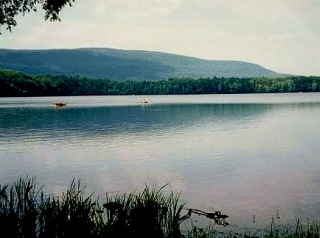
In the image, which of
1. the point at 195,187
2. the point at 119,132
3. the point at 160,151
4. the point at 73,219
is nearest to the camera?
the point at 73,219

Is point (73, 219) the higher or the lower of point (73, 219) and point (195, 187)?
the higher

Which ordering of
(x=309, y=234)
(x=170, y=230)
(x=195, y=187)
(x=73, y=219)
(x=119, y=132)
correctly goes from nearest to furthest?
1. (x=309, y=234)
2. (x=73, y=219)
3. (x=170, y=230)
4. (x=195, y=187)
5. (x=119, y=132)

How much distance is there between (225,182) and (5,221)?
57.4ft

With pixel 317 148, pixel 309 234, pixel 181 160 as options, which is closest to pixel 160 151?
pixel 181 160

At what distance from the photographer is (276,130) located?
65.2 meters

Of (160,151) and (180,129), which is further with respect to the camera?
(180,129)

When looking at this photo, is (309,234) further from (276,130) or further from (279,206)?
(276,130)

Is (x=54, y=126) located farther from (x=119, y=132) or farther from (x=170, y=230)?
(x=170, y=230)

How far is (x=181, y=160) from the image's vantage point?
3847cm

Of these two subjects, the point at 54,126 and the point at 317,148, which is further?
the point at 54,126

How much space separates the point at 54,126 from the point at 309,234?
65.2 metres

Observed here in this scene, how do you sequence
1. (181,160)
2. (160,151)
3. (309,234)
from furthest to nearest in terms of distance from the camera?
1. (160,151)
2. (181,160)
3. (309,234)

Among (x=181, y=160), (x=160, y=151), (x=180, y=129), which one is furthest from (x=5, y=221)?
(x=180, y=129)

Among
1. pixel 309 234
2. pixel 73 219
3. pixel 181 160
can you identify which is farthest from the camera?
pixel 181 160
